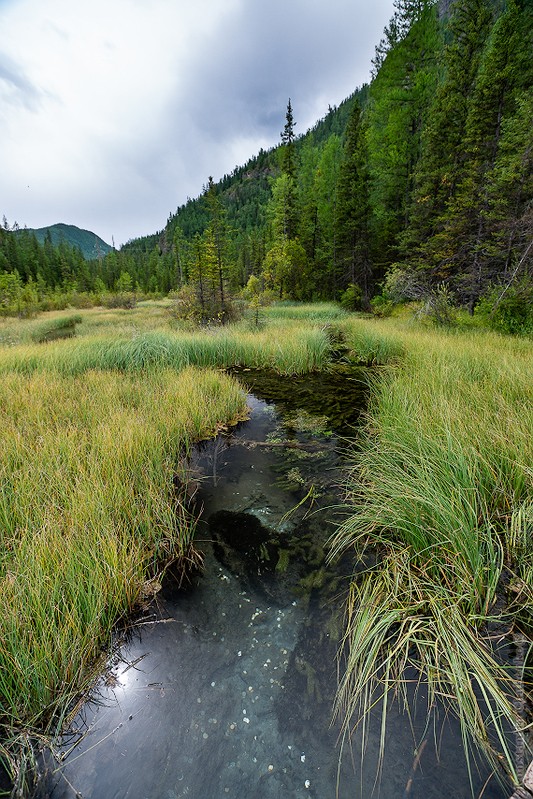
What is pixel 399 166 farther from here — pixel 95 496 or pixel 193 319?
pixel 95 496

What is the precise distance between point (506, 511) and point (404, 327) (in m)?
10.5

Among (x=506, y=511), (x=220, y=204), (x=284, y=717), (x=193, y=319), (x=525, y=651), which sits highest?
(x=220, y=204)

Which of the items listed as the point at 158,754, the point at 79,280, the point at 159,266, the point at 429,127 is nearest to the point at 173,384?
the point at 158,754

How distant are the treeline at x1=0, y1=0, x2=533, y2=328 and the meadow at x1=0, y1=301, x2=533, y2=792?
24.4 feet

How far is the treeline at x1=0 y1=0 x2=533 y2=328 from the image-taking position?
34.8ft

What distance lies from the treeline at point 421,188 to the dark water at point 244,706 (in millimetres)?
9247


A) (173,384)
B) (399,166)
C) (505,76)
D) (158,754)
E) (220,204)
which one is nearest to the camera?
Answer: (158,754)

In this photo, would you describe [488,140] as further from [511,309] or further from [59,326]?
[59,326]

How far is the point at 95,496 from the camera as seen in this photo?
8.77 feet

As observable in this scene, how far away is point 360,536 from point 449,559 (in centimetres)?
68

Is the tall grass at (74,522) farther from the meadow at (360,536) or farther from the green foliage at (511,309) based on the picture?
the green foliage at (511,309)

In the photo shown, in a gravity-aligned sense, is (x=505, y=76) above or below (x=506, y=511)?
above

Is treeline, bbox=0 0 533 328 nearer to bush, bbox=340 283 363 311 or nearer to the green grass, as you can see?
bush, bbox=340 283 363 311

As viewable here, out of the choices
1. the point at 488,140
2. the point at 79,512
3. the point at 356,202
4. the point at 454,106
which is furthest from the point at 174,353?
the point at 356,202
